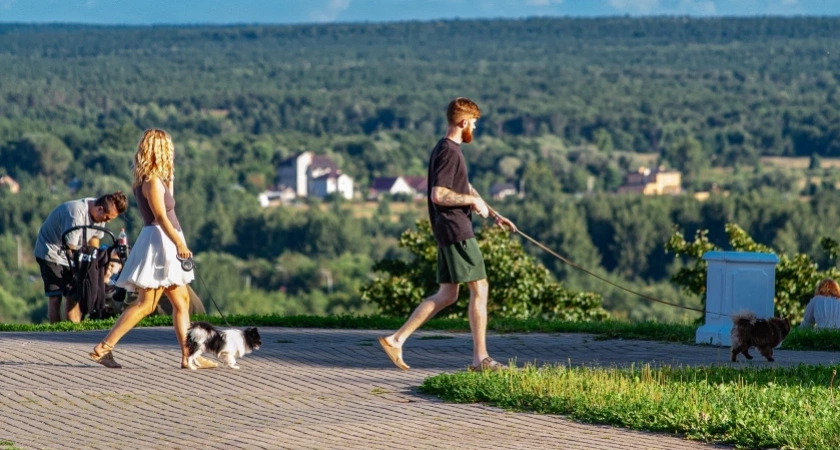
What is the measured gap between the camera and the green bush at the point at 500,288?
95.3 feet

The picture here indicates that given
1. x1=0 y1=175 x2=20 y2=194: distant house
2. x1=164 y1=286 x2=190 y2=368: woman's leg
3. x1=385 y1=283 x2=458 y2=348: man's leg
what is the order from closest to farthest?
x1=385 y1=283 x2=458 y2=348: man's leg, x1=164 y1=286 x2=190 y2=368: woman's leg, x1=0 y1=175 x2=20 y2=194: distant house

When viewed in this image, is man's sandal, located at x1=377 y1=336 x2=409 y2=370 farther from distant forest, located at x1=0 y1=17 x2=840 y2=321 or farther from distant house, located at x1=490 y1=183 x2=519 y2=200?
distant house, located at x1=490 y1=183 x2=519 y2=200

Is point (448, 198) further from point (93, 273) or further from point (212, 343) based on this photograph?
point (93, 273)

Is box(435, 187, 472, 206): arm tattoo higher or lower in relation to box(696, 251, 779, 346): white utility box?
higher

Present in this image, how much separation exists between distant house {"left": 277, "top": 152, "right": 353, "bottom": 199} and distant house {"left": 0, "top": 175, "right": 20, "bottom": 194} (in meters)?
27.3

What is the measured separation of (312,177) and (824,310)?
461 feet

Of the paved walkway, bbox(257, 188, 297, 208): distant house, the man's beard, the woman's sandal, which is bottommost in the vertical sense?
bbox(257, 188, 297, 208): distant house

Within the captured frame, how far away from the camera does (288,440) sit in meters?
8.48

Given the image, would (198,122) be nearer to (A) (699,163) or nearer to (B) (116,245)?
(A) (699,163)

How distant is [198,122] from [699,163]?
57334 millimetres

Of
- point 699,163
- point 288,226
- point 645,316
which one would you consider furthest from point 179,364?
point 699,163

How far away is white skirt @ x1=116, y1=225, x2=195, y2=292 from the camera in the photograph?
10867 mm

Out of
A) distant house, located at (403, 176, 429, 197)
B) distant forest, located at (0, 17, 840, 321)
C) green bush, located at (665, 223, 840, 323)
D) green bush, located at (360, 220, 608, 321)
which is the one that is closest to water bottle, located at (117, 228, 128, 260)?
green bush, located at (360, 220, 608, 321)

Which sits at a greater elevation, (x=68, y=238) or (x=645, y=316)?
(x=68, y=238)
